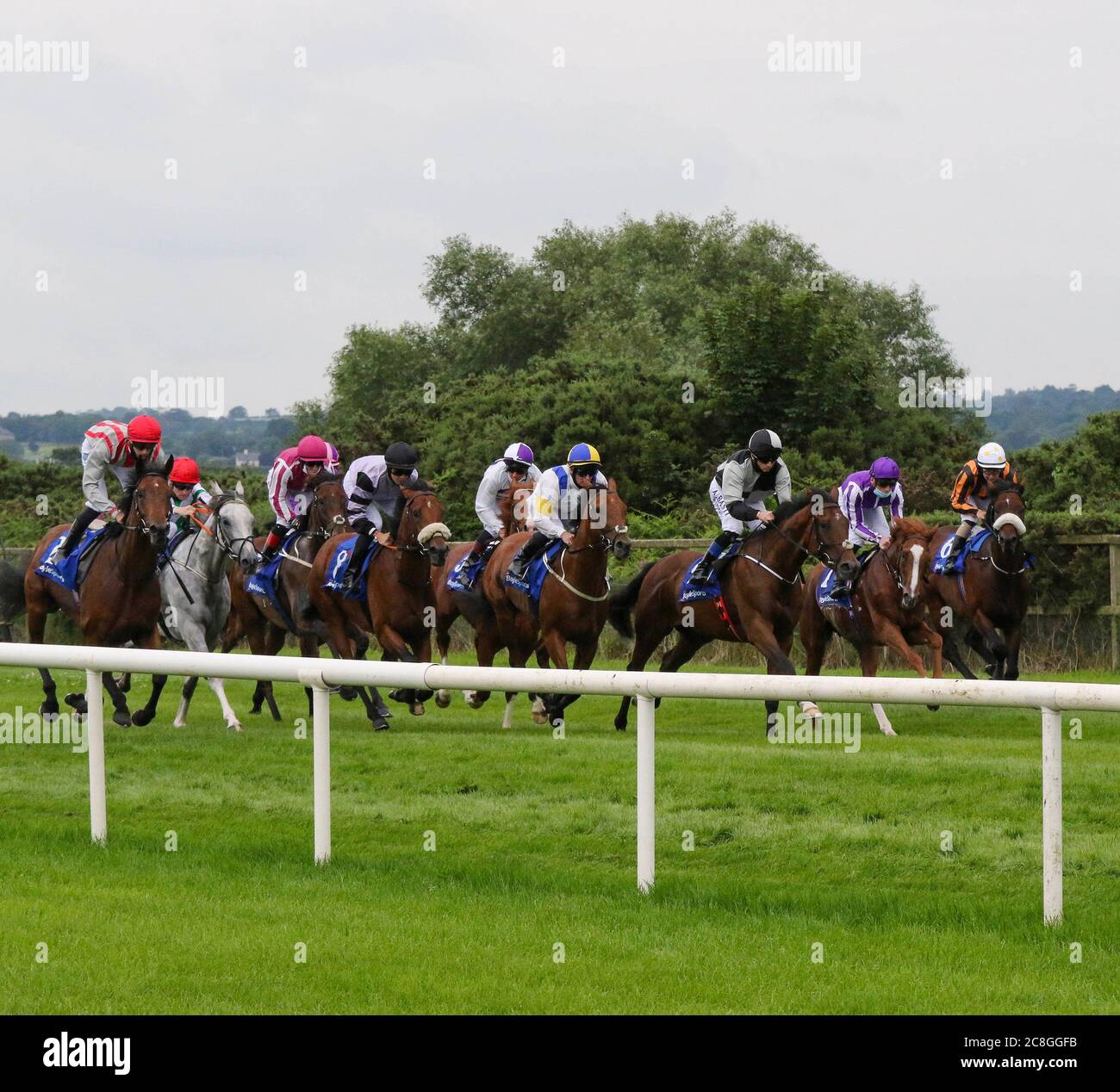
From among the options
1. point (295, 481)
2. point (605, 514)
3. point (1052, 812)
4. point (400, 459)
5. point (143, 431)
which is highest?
point (143, 431)

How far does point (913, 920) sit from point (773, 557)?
6081mm

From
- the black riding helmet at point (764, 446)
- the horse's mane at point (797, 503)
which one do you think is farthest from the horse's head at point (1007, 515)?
the black riding helmet at point (764, 446)

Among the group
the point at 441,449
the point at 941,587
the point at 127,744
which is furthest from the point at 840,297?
the point at 127,744

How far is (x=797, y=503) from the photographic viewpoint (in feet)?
37.5

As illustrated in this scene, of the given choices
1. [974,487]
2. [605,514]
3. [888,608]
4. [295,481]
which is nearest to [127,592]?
[295,481]

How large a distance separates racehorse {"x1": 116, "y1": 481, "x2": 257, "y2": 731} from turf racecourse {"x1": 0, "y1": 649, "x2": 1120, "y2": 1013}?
15.6ft

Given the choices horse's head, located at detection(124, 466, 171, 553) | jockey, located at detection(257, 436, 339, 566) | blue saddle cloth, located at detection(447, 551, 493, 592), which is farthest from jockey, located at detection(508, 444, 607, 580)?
horse's head, located at detection(124, 466, 171, 553)

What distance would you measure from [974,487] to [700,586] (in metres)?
2.84

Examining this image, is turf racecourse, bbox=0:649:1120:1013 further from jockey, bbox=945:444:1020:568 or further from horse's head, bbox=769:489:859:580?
jockey, bbox=945:444:1020:568

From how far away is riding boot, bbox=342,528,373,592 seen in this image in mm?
12469

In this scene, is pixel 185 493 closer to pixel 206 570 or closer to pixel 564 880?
pixel 206 570

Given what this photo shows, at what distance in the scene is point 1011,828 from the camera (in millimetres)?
5883

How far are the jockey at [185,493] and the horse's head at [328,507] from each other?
2.57 feet
